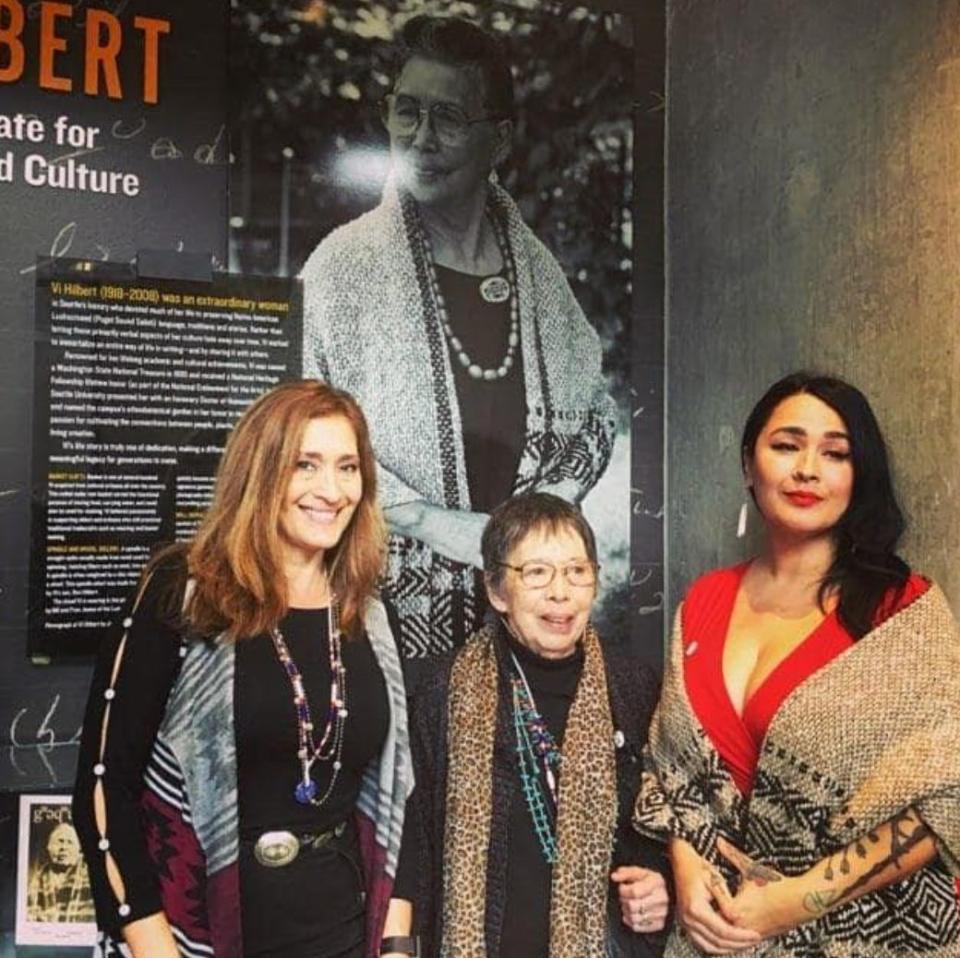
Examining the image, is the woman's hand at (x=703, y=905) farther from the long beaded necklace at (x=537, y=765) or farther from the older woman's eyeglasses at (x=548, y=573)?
the older woman's eyeglasses at (x=548, y=573)

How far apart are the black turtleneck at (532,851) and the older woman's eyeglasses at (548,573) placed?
14 cm

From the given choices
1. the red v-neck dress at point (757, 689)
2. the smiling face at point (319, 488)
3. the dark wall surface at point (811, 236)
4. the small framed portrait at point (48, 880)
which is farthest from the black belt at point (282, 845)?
the dark wall surface at point (811, 236)

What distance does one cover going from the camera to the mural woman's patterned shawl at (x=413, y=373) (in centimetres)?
253

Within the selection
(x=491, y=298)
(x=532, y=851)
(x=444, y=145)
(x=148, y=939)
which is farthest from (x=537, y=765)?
(x=444, y=145)

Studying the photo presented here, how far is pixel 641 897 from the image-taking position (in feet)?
6.14

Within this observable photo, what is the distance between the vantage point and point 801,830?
1.73 m

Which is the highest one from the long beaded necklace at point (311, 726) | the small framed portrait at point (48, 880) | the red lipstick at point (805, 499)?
the red lipstick at point (805, 499)

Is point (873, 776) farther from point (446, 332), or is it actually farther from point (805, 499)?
point (446, 332)

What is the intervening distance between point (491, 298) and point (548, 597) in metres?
1.04

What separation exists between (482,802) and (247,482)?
0.65 m

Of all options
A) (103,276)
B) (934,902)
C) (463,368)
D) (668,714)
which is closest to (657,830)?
(668,714)

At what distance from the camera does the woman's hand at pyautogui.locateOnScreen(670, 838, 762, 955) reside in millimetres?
1771

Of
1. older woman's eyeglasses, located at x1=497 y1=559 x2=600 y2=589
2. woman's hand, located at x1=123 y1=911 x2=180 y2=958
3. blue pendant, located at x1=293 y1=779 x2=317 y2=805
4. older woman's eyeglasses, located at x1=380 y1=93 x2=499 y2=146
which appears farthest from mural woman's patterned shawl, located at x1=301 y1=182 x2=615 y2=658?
woman's hand, located at x1=123 y1=911 x2=180 y2=958

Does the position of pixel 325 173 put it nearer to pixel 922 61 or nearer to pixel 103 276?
pixel 103 276
